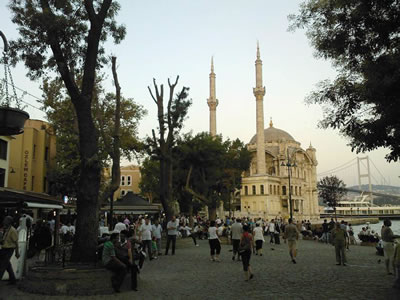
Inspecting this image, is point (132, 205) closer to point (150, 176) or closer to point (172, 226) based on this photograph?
point (172, 226)

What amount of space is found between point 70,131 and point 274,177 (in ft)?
182

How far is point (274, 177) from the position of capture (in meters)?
76.0

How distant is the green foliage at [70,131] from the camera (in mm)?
25250

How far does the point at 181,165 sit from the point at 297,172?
52.5 m

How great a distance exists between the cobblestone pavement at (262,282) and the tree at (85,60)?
202 centimetres

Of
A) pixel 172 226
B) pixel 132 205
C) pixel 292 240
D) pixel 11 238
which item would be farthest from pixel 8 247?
pixel 132 205

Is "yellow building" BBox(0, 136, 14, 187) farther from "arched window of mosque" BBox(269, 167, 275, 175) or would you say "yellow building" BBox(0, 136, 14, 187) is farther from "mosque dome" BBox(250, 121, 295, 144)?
"mosque dome" BBox(250, 121, 295, 144)

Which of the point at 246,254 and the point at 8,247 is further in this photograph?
the point at 246,254

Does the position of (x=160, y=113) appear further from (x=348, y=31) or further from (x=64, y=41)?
(x=348, y=31)

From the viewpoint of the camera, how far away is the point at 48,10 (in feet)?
31.8

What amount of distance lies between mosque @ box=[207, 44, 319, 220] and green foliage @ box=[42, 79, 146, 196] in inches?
1434

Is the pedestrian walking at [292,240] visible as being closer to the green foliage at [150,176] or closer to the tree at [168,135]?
the tree at [168,135]

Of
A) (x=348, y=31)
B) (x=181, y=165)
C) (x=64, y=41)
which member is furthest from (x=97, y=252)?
(x=181, y=165)

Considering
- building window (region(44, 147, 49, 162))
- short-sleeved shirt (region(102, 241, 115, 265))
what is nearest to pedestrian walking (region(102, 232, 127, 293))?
short-sleeved shirt (region(102, 241, 115, 265))
